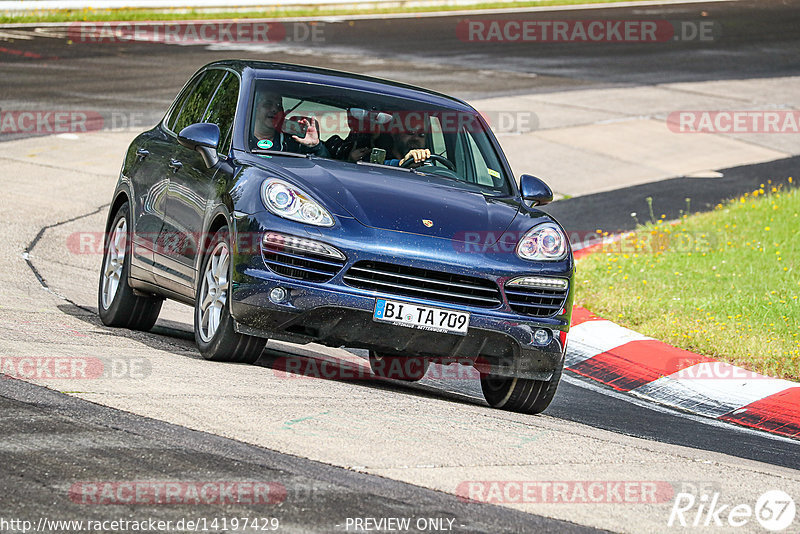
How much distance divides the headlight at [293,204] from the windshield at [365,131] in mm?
720

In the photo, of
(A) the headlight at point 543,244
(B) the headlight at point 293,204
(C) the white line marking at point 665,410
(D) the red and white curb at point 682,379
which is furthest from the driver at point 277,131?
(D) the red and white curb at point 682,379

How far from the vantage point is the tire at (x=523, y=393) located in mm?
7406

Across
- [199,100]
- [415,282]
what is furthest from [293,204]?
[199,100]

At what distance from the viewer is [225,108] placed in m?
8.14

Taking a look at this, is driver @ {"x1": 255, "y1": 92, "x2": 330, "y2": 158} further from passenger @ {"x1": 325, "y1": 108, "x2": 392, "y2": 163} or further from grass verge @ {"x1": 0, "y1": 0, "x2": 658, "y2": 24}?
grass verge @ {"x1": 0, "y1": 0, "x2": 658, "y2": 24}

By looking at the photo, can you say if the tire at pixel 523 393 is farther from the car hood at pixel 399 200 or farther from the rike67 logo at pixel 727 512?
the rike67 logo at pixel 727 512

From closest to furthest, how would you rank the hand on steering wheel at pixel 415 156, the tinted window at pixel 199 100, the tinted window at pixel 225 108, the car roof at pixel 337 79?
the tinted window at pixel 225 108 < the hand on steering wheel at pixel 415 156 < the car roof at pixel 337 79 < the tinted window at pixel 199 100

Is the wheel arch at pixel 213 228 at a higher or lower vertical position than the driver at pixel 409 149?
lower

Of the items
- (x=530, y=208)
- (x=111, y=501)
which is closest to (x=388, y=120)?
(x=530, y=208)

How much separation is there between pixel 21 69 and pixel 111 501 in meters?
19.0

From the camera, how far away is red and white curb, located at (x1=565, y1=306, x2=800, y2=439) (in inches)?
328

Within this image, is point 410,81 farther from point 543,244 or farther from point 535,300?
point 535,300

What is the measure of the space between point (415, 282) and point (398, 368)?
7.28ft

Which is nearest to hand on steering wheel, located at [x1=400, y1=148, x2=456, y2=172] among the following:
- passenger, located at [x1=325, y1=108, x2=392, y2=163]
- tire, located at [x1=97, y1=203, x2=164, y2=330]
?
passenger, located at [x1=325, y1=108, x2=392, y2=163]
